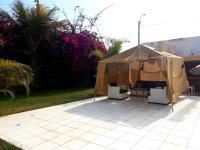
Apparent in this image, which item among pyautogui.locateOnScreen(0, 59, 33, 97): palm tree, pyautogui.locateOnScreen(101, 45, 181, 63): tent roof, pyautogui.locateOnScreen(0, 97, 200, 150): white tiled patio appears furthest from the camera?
pyautogui.locateOnScreen(101, 45, 181, 63): tent roof

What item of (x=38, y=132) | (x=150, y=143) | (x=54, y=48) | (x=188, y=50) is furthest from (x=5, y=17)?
(x=188, y=50)

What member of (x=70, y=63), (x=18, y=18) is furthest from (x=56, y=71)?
(x=18, y=18)

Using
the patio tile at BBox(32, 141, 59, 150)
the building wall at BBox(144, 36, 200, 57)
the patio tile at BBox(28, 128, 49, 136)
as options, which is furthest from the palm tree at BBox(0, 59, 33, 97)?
the building wall at BBox(144, 36, 200, 57)

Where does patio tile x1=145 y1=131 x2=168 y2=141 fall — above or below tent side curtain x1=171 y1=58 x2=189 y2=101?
below

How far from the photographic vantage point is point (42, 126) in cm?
516

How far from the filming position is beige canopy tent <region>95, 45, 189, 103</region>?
291 inches

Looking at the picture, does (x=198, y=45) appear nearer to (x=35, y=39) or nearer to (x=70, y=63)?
(x=70, y=63)

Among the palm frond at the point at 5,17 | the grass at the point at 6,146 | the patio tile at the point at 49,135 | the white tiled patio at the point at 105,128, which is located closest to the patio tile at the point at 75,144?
the white tiled patio at the point at 105,128

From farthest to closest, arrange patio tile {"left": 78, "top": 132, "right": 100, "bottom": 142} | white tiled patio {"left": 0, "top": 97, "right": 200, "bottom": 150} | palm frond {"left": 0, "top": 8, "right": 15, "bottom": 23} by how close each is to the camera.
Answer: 1. palm frond {"left": 0, "top": 8, "right": 15, "bottom": 23}
2. patio tile {"left": 78, "top": 132, "right": 100, "bottom": 142}
3. white tiled patio {"left": 0, "top": 97, "right": 200, "bottom": 150}

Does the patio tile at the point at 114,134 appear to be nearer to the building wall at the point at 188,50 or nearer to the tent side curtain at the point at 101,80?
the tent side curtain at the point at 101,80

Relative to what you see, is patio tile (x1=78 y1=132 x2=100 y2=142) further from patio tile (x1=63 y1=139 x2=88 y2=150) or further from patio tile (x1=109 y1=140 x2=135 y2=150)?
patio tile (x1=109 y1=140 x2=135 y2=150)

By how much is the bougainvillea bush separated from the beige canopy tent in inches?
145

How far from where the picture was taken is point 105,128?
498 centimetres

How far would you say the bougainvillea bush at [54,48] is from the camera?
10750 mm
